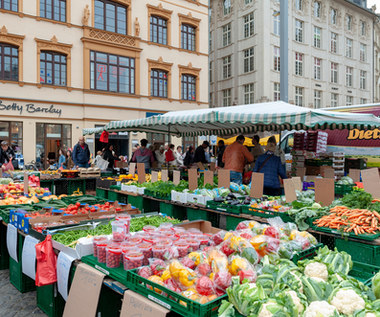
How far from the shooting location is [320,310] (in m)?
1.78

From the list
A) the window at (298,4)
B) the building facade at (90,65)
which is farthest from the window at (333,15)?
the building facade at (90,65)

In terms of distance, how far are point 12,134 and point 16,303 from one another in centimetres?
1579

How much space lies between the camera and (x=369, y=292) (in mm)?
2131

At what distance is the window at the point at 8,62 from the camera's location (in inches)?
698

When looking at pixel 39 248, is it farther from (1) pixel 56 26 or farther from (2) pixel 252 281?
(1) pixel 56 26

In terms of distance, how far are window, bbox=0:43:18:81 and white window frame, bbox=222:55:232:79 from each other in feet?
64.6

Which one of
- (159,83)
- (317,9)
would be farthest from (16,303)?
(317,9)

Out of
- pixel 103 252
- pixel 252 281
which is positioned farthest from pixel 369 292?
pixel 103 252

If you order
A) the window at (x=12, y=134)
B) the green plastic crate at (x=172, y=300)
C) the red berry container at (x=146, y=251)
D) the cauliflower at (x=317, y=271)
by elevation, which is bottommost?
the green plastic crate at (x=172, y=300)

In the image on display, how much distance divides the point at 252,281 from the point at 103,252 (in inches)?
55.8

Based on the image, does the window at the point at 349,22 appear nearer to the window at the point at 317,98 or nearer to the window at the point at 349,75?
the window at the point at 349,75

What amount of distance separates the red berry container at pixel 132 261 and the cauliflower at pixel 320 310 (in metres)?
1.44

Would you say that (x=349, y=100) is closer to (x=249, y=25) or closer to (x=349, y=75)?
(x=349, y=75)

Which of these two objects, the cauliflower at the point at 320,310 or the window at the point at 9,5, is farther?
the window at the point at 9,5
